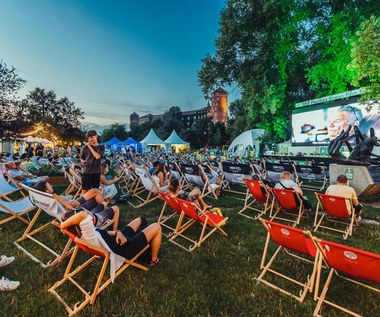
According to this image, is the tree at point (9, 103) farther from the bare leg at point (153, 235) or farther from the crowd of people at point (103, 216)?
the bare leg at point (153, 235)

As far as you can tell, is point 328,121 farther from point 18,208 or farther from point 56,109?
point 56,109

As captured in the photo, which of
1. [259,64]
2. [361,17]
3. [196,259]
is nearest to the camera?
[196,259]

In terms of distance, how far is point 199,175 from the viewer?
7.65 metres

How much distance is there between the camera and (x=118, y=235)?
2.76 meters

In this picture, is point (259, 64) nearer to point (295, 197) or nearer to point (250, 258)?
point (295, 197)

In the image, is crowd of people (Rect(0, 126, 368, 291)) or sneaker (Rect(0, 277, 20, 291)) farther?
sneaker (Rect(0, 277, 20, 291))

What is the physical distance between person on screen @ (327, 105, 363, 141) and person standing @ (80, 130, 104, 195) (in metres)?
18.8

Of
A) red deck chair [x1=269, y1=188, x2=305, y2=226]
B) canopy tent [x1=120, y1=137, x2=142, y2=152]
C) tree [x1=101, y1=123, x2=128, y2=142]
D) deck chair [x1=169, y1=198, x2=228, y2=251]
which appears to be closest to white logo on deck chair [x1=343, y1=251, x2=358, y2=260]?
deck chair [x1=169, y1=198, x2=228, y2=251]

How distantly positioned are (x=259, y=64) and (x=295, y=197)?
19021 millimetres

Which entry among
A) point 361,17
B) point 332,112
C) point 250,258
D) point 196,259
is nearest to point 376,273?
point 250,258

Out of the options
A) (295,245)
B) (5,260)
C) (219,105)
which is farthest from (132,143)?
(219,105)

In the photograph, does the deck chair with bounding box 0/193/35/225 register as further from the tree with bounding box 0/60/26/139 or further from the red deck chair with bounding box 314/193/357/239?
the tree with bounding box 0/60/26/139

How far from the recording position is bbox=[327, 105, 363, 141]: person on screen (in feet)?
58.6

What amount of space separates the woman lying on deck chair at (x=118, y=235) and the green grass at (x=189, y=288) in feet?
1.36
